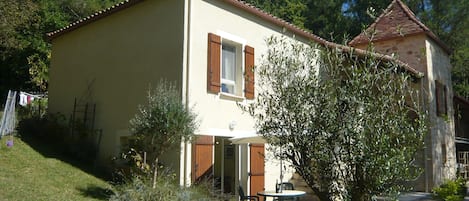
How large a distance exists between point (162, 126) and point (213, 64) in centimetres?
262

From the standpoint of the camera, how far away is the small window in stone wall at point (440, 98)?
62.3 feet

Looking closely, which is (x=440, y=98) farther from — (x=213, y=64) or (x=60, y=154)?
(x=60, y=154)

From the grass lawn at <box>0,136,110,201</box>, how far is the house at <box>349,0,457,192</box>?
11166 millimetres

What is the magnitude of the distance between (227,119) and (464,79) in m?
24.4

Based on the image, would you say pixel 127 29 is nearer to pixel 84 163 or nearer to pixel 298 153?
pixel 84 163

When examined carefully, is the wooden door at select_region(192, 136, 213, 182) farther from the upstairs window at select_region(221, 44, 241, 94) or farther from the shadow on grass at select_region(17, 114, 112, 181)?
the shadow on grass at select_region(17, 114, 112, 181)

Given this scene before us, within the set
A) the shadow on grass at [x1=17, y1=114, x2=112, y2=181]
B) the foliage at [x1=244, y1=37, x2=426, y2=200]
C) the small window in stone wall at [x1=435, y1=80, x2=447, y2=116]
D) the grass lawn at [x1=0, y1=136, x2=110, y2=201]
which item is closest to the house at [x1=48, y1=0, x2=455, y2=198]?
the shadow on grass at [x1=17, y1=114, x2=112, y2=181]

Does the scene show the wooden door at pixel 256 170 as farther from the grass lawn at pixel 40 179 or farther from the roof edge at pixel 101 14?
the roof edge at pixel 101 14

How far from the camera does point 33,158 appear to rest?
12.1 m

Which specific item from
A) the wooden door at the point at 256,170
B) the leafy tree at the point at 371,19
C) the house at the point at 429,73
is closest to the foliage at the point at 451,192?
the house at the point at 429,73

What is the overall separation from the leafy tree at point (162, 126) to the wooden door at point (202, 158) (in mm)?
603

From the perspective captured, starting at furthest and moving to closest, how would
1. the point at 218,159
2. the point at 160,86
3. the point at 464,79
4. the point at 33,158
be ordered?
the point at 464,79 → the point at 218,159 → the point at 33,158 → the point at 160,86

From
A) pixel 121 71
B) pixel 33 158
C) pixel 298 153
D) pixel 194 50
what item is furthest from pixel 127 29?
pixel 298 153

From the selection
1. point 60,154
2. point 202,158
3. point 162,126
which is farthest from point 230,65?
point 60,154
